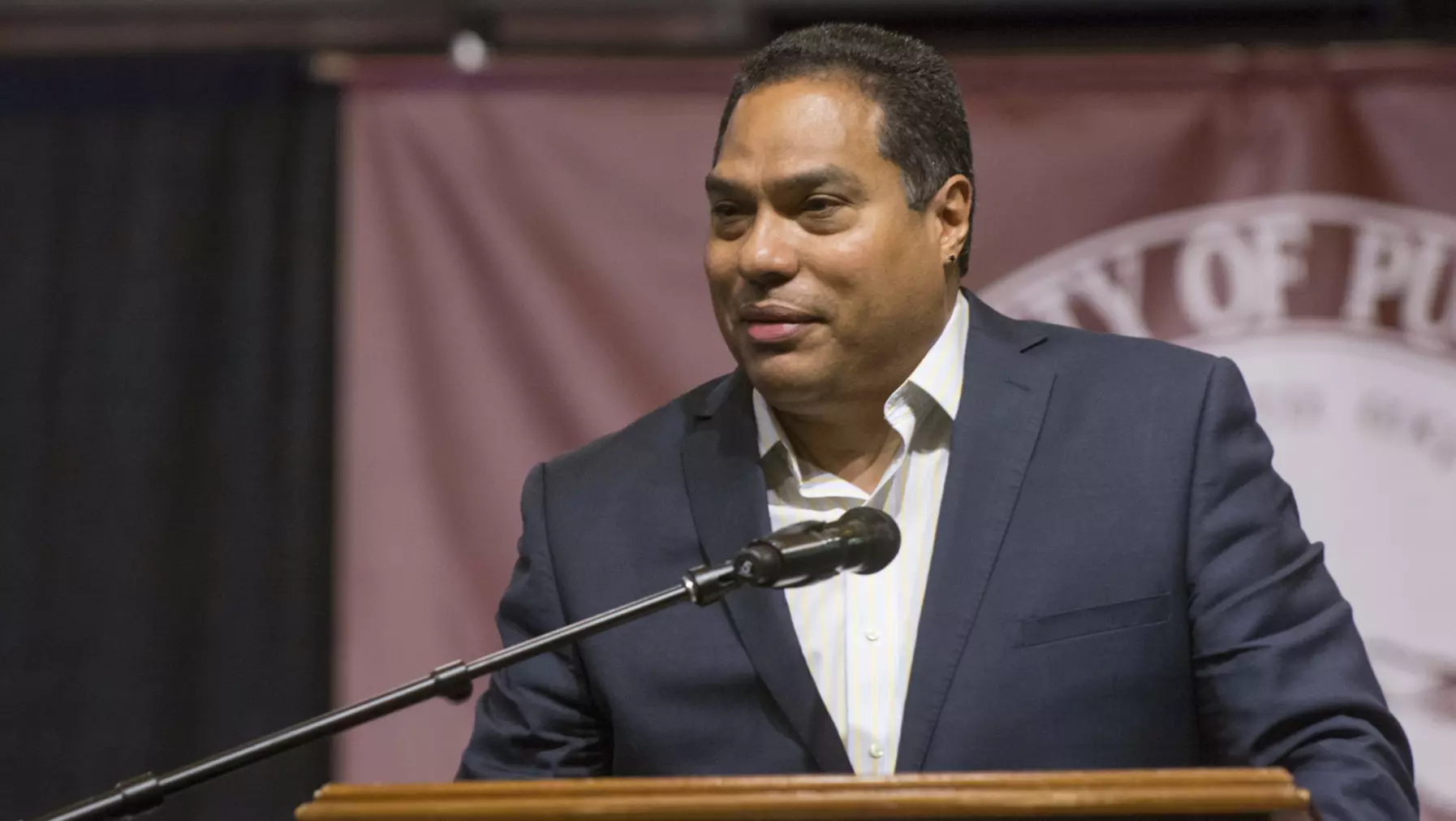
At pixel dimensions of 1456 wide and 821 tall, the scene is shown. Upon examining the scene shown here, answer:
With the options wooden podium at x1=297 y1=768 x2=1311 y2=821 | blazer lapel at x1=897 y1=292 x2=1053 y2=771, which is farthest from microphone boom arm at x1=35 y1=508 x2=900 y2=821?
blazer lapel at x1=897 y1=292 x2=1053 y2=771

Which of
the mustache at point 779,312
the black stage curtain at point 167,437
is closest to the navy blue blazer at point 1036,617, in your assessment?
the mustache at point 779,312

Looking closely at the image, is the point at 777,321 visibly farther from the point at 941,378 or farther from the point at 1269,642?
the point at 1269,642

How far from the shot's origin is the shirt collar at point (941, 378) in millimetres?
2191

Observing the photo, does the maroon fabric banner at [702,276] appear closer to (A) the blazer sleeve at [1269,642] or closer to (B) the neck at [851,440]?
(B) the neck at [851,440]

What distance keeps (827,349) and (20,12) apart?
92.4 inches

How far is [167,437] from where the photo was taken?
3.56 meters

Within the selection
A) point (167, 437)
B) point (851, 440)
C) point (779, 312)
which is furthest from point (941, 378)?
point (167, 437)

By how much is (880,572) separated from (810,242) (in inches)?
16.3

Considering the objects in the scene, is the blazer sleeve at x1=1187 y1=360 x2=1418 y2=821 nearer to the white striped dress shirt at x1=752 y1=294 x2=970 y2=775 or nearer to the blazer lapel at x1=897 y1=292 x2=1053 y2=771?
the blazer lapel at x1=897 y1=292 x2=1053 y2=771

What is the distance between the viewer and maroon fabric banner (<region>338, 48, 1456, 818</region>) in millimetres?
3160

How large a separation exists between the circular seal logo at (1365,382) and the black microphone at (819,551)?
1.75m

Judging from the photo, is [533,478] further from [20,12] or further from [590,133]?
[20,12]

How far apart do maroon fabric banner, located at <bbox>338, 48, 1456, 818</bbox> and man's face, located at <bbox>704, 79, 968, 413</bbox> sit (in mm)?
1199

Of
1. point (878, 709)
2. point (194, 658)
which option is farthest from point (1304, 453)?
point (194, 658)
